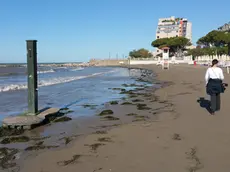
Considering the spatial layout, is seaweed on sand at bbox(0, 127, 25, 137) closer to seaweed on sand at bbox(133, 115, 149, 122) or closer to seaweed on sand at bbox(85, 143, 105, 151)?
seaweed on sand at bbox(85, 143, 105, 151)

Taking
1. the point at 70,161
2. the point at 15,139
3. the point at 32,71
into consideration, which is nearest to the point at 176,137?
the point at 70,161

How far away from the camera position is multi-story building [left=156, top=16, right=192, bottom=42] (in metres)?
155

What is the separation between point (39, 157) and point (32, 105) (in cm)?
289

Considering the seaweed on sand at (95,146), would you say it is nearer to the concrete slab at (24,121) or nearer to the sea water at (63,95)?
the concrete slab at (24,121)

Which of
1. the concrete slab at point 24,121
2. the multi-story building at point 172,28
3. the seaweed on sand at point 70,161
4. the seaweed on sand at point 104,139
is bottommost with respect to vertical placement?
the seaweed on sand at point 70,161

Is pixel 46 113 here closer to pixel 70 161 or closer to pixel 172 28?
pixel 70 161

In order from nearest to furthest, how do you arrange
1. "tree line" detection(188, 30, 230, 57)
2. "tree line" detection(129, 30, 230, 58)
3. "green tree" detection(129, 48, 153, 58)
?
"tree line" detection(188, 30, 230, 57)
"tree line" detection(129, 30, 230, 58)
"green tree" detection(129, 48, 153, 58)

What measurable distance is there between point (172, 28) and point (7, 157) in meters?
161

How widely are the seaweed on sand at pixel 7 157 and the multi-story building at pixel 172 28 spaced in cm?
15459

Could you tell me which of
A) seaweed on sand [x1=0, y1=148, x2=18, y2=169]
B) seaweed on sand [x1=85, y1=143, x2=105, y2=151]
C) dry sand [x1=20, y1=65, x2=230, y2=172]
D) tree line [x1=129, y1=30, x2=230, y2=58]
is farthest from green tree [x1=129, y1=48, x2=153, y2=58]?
seaweed on sand [x1=0, y1=148, x2=18, y2=169]

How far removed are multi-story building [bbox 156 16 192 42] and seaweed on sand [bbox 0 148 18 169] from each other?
154591mm

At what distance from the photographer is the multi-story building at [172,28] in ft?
509

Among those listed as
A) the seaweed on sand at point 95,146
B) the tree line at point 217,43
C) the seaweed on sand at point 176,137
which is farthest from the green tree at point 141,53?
the seaweed on sand at point 95,146

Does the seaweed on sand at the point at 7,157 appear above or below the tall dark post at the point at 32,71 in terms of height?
below
